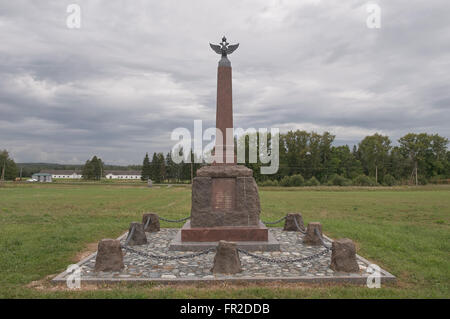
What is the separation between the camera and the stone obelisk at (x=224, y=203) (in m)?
8.23

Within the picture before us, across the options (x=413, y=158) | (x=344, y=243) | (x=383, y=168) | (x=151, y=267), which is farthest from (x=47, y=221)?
(x=413, y=158)

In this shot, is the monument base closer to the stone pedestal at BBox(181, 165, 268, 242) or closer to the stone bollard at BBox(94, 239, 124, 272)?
the stone pedestal at BBox(181, 165, 268, 242)

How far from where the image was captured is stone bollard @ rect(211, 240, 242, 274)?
592 centimetres

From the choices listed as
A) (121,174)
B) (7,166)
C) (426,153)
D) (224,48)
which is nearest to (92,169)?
(7,166)

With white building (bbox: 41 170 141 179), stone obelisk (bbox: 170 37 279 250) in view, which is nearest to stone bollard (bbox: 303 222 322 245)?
stone obelisk (bbox: 170 37 279 250)

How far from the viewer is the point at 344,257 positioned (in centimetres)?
605

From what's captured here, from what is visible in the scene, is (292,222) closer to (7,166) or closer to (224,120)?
(224,120)

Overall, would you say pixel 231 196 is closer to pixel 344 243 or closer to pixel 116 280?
pixel 344 243

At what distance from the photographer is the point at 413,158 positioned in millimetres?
62719

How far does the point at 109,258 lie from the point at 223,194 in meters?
3.57

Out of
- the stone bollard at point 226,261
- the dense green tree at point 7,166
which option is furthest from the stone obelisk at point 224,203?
the dense green tree at point 7,166

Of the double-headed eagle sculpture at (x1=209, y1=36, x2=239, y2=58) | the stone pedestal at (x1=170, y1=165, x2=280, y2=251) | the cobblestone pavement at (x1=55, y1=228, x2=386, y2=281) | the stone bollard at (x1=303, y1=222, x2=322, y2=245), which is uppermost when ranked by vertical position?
the double-headed eagle sculpture at (x1=209, y1=36, x2=239, y2=58)
